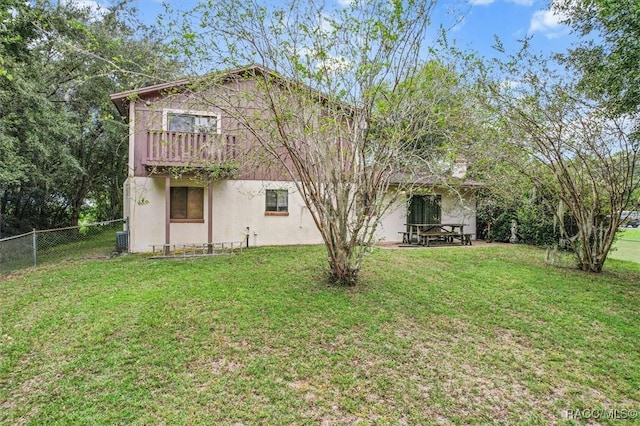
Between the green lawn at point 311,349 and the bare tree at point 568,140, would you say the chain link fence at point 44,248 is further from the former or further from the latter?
the bare tree at point 568,140

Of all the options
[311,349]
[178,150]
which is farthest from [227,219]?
[311,349]

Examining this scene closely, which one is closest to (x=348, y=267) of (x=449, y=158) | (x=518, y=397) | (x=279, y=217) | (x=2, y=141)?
(x=449, y=158)

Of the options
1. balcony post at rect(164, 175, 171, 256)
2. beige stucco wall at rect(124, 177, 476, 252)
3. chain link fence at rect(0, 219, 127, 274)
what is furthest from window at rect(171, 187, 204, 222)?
chain link fence at rect(0, 219, 127, 274)

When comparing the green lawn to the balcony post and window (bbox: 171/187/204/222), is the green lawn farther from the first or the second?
window (bbox: 171/187/204/222)

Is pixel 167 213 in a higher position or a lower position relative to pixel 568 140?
lower

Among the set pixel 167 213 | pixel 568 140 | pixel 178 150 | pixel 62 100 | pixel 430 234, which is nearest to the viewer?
pixel 568 140

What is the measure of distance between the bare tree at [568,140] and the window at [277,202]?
6.63 metres

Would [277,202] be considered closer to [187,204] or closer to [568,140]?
[187,204]

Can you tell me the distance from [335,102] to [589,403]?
5457mm

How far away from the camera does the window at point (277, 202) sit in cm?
1155

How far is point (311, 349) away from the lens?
4.11m

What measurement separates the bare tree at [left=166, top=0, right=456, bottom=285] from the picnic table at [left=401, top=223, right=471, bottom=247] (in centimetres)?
638

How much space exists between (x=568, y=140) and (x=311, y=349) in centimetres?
749

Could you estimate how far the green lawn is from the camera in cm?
312
